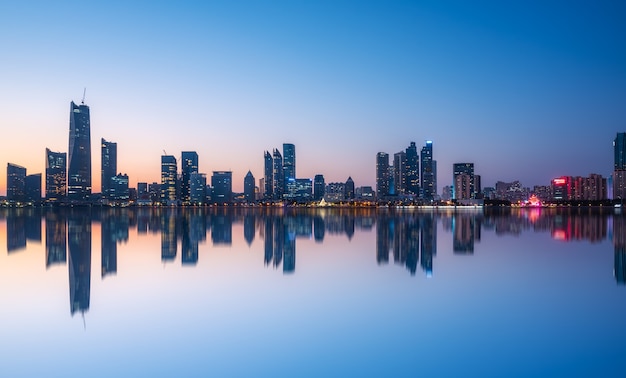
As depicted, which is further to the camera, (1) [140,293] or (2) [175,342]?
(1) [140,293]

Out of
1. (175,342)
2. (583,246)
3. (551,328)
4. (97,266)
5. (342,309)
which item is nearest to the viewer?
(175,342)

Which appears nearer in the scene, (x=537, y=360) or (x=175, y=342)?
(x=537, y=360)

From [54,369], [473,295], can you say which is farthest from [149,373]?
[473,295]

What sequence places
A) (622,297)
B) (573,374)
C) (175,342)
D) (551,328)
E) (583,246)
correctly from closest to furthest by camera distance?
(573,374) < (175,342) < (551,328) < (622,297) < (583,246)

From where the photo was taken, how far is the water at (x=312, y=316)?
938 centimetres

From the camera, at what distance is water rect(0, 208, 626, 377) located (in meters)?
9.38

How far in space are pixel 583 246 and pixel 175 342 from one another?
2766cm

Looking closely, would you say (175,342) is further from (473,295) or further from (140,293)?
(473,295)

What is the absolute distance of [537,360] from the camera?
953 cm

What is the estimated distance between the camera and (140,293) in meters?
15.9

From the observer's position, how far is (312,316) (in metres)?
12.9

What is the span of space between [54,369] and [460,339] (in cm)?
789

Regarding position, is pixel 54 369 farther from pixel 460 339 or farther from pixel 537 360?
pixel 537 360

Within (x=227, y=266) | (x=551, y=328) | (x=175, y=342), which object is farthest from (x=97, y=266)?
(x=551, y=328)
